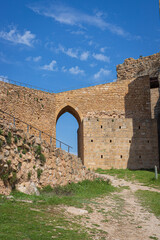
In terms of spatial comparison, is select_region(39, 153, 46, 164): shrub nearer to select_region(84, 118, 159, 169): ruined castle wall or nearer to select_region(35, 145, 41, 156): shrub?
select_region(35, 145, 41, 156): shrub

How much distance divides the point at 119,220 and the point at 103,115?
16.4 meters

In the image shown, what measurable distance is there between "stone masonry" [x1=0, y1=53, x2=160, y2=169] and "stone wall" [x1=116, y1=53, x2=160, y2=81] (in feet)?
13.0

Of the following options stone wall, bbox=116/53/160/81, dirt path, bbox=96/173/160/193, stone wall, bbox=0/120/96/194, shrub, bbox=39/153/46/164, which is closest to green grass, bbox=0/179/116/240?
stone wall, bbox=0/120/96/194

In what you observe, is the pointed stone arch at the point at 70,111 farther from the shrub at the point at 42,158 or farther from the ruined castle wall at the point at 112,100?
the shrub at the point at 42,158

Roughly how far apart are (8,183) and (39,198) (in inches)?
→ 41.2

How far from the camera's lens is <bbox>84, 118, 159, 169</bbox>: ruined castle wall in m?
21.5

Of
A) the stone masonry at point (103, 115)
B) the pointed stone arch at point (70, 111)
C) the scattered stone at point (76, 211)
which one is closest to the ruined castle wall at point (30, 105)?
the stone masonry at point (103, 115)

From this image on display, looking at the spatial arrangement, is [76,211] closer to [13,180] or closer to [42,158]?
[13,180]

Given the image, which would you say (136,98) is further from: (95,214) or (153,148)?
(95,214)

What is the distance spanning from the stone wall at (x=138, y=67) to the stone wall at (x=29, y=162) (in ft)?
56.9

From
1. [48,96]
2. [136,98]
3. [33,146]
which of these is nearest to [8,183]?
[33,146]

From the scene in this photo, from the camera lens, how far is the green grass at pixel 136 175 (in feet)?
54.1

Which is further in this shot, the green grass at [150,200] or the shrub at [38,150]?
the shrub at [38,150]

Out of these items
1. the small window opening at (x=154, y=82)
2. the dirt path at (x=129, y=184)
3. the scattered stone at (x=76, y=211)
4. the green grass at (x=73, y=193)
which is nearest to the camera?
the scattered stone at (x=76, y=211)
